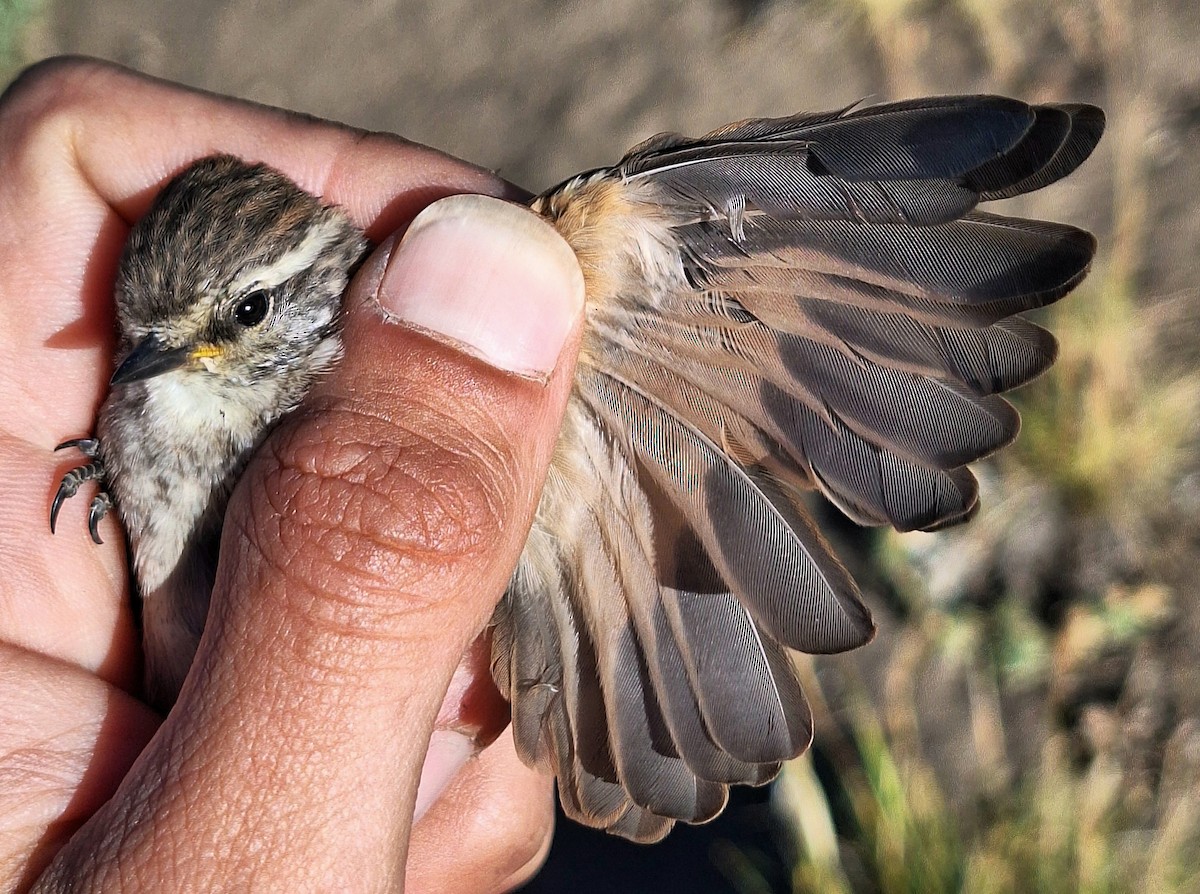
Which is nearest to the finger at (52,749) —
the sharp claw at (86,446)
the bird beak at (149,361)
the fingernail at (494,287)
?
the sharp claw at (86,446)

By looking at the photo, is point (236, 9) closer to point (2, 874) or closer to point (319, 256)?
point (319, 256)

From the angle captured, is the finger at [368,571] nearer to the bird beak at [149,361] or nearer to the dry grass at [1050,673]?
the bird beak at [149,361]

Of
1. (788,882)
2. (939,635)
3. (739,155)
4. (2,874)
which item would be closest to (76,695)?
(2,874)

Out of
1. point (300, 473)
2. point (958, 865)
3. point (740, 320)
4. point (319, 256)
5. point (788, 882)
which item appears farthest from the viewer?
point (788, 882)

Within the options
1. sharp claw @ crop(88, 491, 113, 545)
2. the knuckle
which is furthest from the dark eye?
sharp claw @ crop(88, 491, 113, 545)

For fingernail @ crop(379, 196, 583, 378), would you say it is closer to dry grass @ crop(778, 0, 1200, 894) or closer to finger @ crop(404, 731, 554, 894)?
finger @ crop(404, 731, 554, 894)

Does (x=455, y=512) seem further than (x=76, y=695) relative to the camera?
No

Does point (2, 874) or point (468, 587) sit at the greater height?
point (468, 587)
